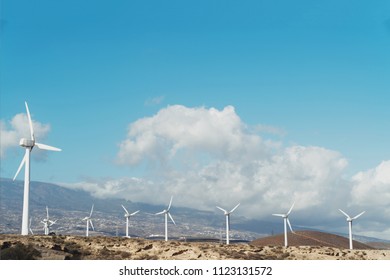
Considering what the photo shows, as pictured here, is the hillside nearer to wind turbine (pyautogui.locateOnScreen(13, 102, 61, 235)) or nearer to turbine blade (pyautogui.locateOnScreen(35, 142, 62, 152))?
wind turbine (pyautogui.locateOnScreen(13, 102, 61, 235))

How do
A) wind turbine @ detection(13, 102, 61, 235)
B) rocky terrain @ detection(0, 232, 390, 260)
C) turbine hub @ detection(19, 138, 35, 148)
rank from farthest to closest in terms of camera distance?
turbine hub @ detection(19, 138, 35, 148)
wind turbine @ detection(13, 102, 61, 235)
rocky terrain @ detection(0, 232, 390, 260)

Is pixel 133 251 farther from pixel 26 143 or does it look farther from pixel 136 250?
pixel 26 143

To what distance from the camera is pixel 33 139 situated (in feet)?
352

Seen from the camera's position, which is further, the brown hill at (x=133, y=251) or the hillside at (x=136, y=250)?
the hillside at (x=136, y=250)

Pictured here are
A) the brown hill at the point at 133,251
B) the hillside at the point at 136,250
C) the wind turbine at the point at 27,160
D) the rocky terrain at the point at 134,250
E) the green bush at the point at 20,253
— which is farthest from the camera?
the wind turbine at the point at 27,160

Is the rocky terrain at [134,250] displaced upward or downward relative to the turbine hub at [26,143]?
downward

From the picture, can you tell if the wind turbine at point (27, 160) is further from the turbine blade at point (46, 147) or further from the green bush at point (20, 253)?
the green bush at point (20, 253)

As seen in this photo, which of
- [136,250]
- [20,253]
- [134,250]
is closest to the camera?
[20,253]

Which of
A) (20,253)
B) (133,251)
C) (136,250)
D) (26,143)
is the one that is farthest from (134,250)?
(26,143)

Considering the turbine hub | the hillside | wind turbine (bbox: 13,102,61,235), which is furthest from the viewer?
the turbine hub

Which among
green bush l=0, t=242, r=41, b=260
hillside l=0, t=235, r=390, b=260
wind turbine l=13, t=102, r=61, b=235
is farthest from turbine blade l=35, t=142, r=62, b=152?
green bush l=0, t=242, r=41, b=260

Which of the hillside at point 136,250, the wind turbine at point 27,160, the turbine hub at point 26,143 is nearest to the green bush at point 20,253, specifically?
the hillside at point 136,250
